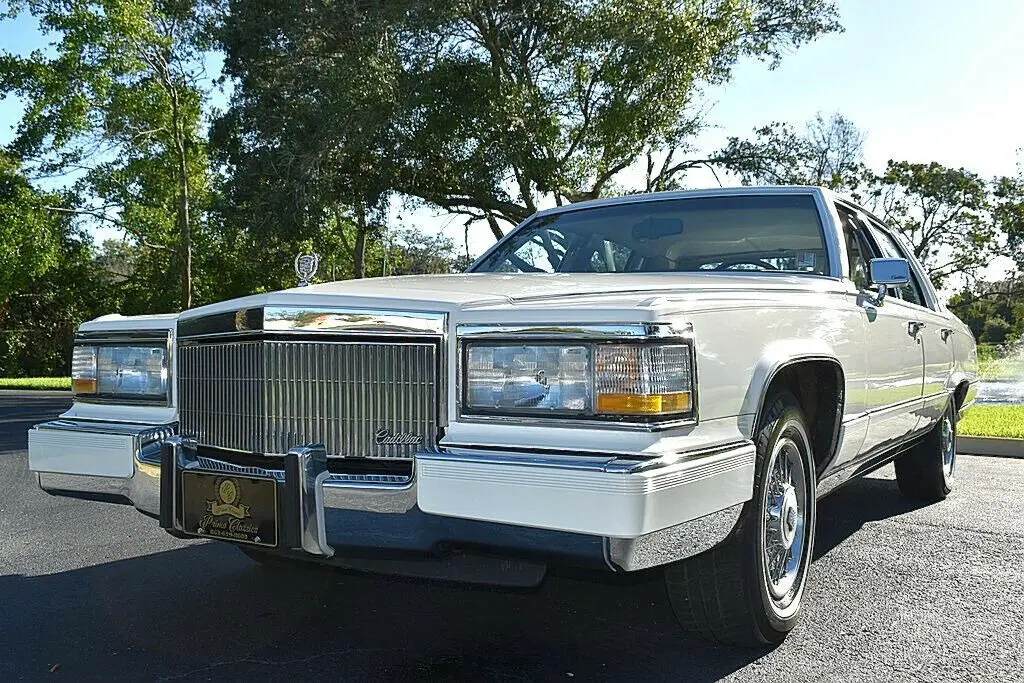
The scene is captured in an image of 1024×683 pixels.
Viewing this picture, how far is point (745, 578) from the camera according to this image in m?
2.94

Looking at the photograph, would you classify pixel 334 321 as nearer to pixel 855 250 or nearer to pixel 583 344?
pixel 583 344

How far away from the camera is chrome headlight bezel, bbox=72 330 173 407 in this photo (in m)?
3.37

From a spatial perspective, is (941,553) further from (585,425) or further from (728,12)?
(728,12)

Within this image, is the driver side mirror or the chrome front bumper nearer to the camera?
the chrome front bumper

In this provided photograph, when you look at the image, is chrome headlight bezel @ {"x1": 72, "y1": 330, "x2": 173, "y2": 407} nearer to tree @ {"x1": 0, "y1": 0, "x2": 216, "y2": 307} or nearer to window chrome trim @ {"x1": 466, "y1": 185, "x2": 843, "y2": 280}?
window chrome trim @ {"x1": 466, "y1": 185, "x2": 843, "y2": 280}

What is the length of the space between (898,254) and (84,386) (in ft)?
14.3

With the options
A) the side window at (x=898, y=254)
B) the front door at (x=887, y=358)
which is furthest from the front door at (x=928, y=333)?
the front door at (x=887, y=358)

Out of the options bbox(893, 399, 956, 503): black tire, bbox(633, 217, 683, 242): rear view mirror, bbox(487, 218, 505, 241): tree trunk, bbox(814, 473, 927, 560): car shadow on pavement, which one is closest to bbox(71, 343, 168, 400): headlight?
bbox(633, 217, 683, 242): rear view mirror

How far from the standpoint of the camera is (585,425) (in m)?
2.47

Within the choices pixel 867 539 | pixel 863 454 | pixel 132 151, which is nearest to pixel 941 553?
pixel 867 539

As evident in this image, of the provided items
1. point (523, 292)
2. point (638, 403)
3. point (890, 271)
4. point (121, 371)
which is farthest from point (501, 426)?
point (890, 271)

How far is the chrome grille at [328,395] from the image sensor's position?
2.70 m

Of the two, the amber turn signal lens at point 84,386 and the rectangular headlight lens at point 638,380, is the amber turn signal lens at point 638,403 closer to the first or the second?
the rectangular headlight lens at point 638,380

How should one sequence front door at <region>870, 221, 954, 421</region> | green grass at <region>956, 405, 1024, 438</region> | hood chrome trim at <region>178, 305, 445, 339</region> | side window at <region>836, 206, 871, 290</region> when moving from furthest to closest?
green grass at <region>956, 405, 1024, 438</region> < front door at <region>870, 221, 954, 421</region> < side window at <region>836, 206, 871, 290</region> < hood chrome trim at <region>178, 305, 445, 339</region>
